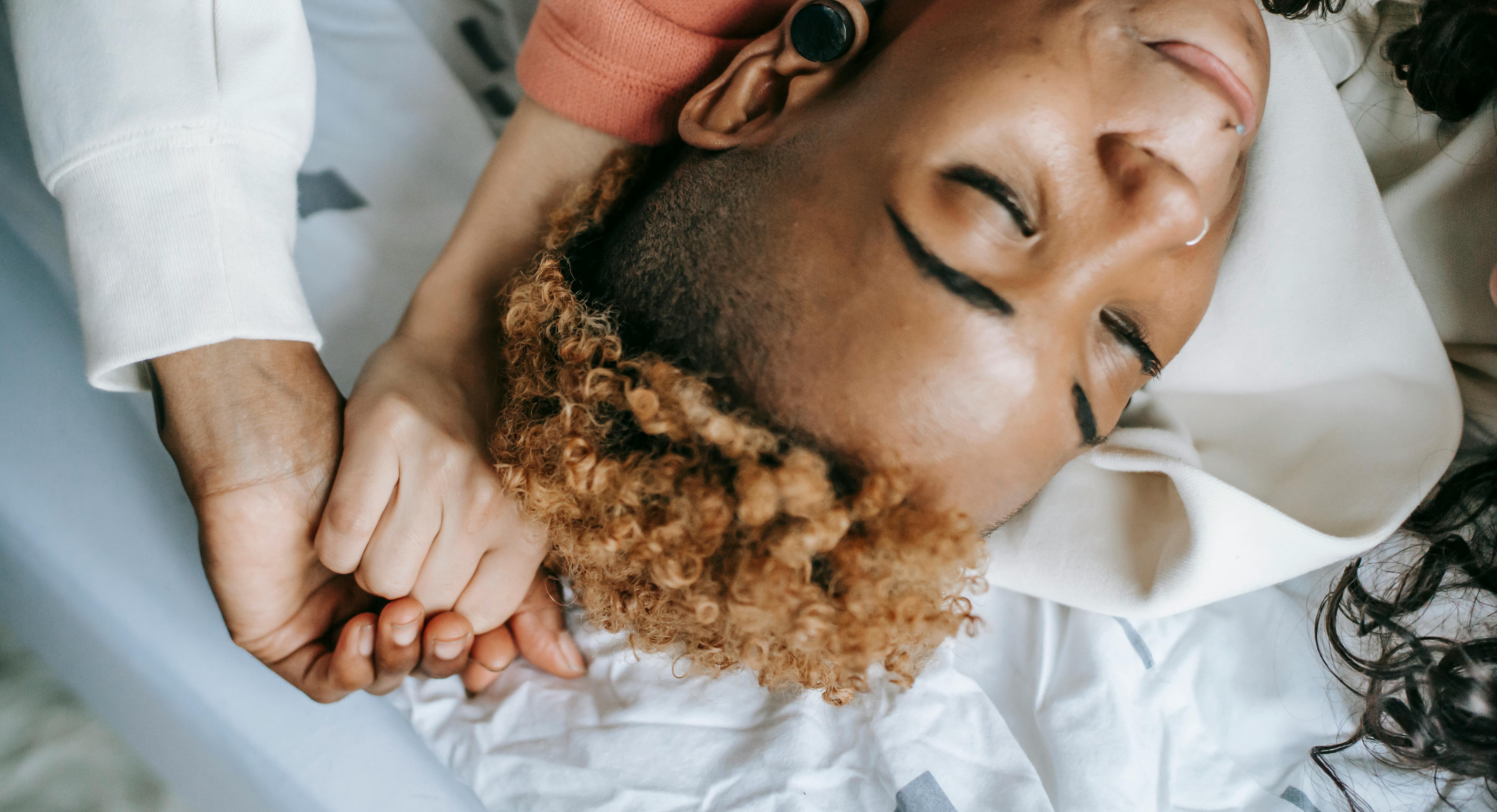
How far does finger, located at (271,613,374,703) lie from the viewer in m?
0.87

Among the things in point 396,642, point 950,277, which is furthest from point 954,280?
point 396,642

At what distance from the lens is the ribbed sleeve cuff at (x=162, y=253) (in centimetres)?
80

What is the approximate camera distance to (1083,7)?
2.41 feet

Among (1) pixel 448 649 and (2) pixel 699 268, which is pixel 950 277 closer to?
(2) pixel 699 268

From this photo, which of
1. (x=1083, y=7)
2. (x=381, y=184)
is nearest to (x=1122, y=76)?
(x=1083, y=7)

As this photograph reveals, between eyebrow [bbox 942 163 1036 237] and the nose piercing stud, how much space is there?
0.14m

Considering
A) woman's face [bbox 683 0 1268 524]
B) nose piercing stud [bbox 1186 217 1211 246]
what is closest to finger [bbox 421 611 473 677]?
woman's face [bbox 683 0 1268 524]

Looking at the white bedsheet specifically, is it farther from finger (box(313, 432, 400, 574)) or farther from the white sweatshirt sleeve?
the white sweatshirt sleeve

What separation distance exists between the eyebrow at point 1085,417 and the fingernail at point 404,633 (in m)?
0.69

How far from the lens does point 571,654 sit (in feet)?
3.33

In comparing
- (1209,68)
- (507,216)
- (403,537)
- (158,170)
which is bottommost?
(403,537)

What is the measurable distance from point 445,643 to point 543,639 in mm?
136

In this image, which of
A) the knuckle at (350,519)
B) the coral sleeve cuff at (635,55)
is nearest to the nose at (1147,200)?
the coral sleeve cuff at (635,55)

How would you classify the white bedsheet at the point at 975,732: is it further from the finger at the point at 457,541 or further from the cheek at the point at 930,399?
the cheek at the point at 930,399
